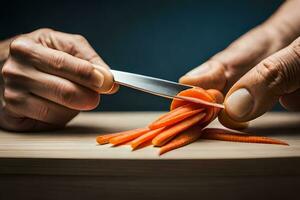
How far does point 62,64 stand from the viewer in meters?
0.92

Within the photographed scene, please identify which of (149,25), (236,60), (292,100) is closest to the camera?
(292,100)

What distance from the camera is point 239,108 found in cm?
85

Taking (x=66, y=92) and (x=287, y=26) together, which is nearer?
(x=66, y=92)

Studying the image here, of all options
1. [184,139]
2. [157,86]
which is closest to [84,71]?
[157,86]

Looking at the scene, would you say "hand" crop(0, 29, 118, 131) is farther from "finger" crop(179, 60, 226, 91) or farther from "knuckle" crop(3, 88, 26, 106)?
"finger" crop(179, 60, 226, 91)

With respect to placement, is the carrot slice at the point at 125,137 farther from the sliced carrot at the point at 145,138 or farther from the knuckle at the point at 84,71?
the knuckle at the point at 84,71

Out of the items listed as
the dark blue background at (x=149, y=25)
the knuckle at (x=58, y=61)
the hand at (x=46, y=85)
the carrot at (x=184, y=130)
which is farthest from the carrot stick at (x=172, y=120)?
the dark blue background at (x=149, y=25)

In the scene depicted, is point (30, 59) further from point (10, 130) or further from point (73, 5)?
point (73, 5)

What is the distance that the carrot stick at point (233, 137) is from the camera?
806 mm

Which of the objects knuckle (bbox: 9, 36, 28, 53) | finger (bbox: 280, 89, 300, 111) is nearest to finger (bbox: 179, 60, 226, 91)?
finger (bbox: 280, 89, 300, 111)

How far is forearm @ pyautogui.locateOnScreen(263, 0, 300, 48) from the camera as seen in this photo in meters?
1.26

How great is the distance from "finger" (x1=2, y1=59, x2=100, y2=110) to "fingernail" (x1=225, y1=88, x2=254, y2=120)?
318mm

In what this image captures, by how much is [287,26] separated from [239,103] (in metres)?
0.54

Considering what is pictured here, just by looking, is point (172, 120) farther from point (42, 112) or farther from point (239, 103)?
point (42, 112)
